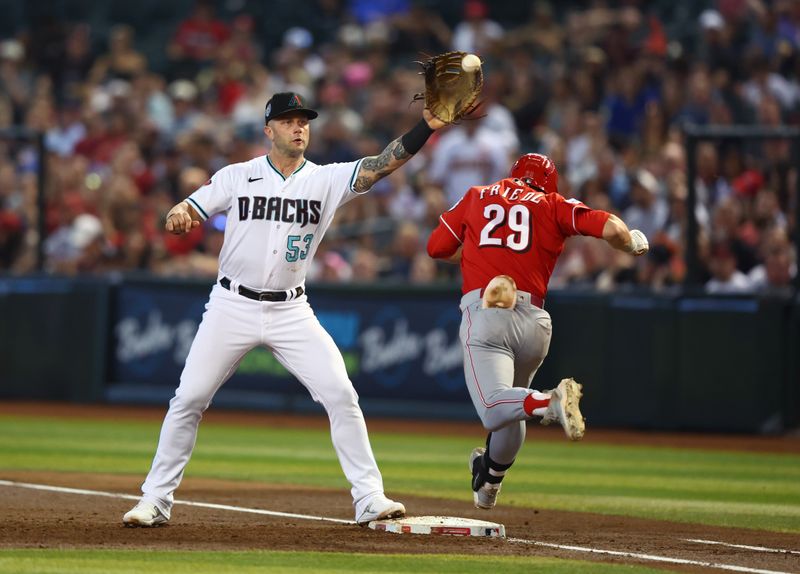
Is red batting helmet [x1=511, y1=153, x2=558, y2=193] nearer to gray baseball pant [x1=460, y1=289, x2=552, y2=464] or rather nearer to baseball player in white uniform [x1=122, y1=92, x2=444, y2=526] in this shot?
gray baseball pant [x1=460, y1=289, x2=552, y2=464]

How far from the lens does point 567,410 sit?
681 centimetres

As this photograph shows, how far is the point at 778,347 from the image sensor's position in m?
14.3

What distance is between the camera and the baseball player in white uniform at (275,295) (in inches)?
285

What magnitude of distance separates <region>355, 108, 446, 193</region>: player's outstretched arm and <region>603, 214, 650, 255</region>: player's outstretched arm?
998 mm

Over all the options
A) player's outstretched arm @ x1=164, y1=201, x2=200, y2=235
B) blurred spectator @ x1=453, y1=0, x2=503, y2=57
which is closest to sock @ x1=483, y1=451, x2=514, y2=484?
player's outstretched arm @ x1=164, y1=201, x2=200, y2=235

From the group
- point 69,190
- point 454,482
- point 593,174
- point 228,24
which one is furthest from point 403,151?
point 228,24

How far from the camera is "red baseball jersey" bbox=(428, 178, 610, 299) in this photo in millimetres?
7820

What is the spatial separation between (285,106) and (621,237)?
6.09ft

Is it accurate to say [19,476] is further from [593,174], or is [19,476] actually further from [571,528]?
[593,174]

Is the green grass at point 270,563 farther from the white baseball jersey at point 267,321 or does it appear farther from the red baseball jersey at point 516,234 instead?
the red baseball jersey at point 516,234

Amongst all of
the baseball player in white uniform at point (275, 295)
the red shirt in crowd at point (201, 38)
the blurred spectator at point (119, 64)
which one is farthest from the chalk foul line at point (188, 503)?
the red shirt in crowd at point (201, 38)

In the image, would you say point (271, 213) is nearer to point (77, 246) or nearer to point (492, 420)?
point (492, 420)

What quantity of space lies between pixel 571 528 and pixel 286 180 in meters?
2.45

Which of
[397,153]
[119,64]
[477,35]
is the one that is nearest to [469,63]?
[397,153]
